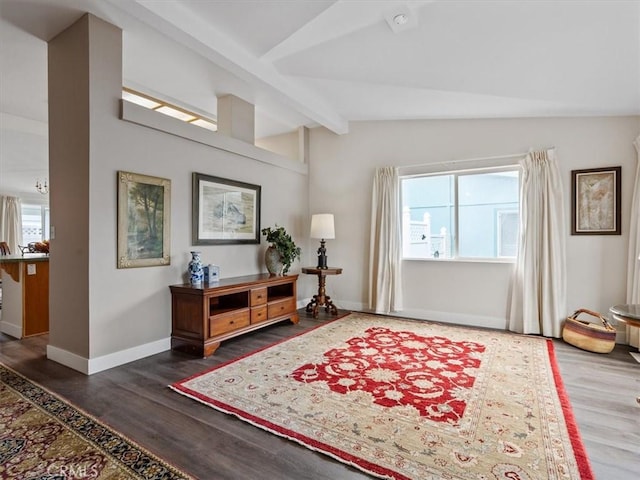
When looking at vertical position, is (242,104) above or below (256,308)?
above

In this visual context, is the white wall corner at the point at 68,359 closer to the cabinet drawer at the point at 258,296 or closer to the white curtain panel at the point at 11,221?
the cabinet drawer at the point at 258,296

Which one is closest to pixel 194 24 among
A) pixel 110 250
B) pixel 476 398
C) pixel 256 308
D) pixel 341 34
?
pixel 341 34

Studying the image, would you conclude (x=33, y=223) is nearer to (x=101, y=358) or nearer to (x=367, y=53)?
(x=101, y=358)

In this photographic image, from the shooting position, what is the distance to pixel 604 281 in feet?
12.3

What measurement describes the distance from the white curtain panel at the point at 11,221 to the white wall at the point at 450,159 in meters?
9.56

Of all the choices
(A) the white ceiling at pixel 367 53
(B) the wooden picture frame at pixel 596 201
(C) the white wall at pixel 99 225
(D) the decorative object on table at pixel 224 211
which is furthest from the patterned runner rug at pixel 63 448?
(B) the wooden picture frame at pixel 596 201

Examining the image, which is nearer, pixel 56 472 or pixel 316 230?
pixel 56 472

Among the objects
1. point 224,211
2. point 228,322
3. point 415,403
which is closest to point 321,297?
point 228,322

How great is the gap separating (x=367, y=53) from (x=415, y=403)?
3.11 m

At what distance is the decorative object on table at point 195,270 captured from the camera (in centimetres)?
358

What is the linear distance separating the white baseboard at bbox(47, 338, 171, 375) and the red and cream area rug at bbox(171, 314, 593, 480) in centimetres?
85

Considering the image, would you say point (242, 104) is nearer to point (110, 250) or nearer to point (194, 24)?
point (194, 24)

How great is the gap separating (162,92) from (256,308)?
306cm

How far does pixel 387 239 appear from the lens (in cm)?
498
